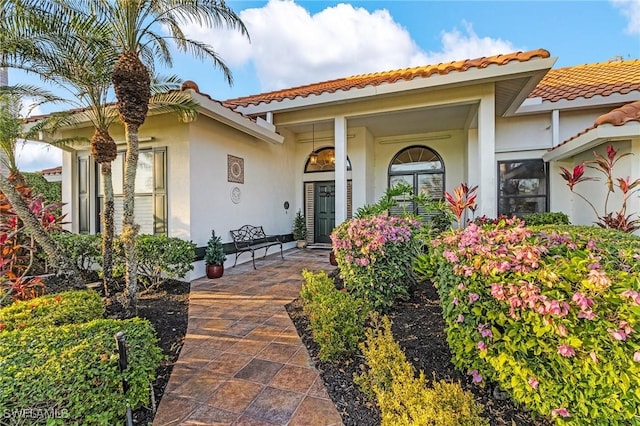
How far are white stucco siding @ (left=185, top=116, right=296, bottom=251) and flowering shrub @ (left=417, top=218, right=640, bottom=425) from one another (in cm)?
520

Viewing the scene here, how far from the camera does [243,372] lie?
8.43 feet

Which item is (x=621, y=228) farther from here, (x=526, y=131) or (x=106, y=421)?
(x=106, y=421)

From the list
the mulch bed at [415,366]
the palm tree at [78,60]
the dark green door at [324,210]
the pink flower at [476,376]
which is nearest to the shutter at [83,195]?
the palm tree at [78,60]

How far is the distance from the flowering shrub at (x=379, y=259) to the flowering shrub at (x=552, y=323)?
4.44 feet

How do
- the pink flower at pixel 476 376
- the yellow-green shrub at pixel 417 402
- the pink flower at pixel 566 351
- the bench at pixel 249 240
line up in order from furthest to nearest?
the bench at pixel 249 240, the pink flower at pixel 476 376, the pink flower at pixel 566 351, the yellow-green shrub at pixel 417 402

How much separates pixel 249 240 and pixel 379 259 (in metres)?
4.42

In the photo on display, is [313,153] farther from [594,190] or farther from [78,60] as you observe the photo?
[594,190]

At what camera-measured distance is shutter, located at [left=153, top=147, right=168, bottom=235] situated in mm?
5984

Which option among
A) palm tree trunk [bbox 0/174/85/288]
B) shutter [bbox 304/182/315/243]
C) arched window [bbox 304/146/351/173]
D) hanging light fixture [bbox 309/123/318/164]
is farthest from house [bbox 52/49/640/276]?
palm tree trunk [bbox 0/174/85/288]

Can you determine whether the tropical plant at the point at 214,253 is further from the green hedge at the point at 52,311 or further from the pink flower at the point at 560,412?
the pink flower at the point at 560,412

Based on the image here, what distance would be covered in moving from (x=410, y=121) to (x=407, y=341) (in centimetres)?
612

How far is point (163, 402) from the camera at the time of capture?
2.19 meters

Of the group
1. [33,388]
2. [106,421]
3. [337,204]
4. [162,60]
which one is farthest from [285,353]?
[162,60]

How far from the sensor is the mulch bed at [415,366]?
2006 millimetres
